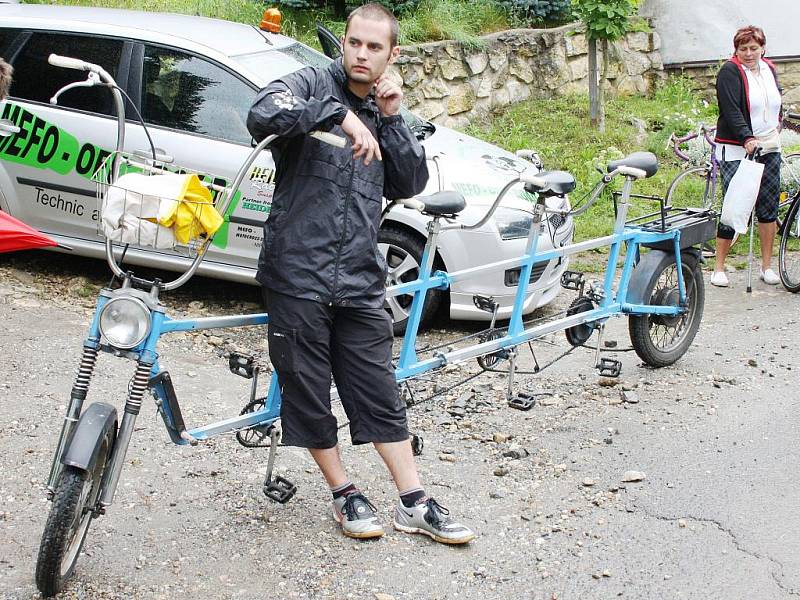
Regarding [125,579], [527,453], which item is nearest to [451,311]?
[527,453]

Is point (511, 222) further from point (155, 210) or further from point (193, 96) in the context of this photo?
point (155, 210)

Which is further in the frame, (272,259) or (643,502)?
(643,502)

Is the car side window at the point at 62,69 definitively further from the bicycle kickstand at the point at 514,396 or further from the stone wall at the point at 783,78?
the stone wall at the point at 783,78

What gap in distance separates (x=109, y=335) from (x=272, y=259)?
0.65 meters

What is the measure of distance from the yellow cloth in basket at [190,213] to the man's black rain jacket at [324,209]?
30 cm

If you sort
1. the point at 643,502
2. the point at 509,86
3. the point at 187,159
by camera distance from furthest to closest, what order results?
the point at 509,86, the point at 187,159, the point at 643,502

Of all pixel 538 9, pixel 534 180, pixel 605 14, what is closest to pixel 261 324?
pixel 534 180

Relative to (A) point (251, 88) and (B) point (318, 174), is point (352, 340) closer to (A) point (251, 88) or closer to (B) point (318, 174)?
(B) point (318, 174)

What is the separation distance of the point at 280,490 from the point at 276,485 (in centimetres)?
3

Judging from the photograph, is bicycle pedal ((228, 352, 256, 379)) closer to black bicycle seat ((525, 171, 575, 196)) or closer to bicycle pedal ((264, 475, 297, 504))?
bicycle pedal ((264, 475, 297, 504))

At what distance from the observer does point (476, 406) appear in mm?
5586

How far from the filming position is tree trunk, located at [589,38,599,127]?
11352 mm

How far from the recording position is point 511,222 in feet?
21.6

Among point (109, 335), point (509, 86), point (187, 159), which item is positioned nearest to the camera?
point (109, 335)
